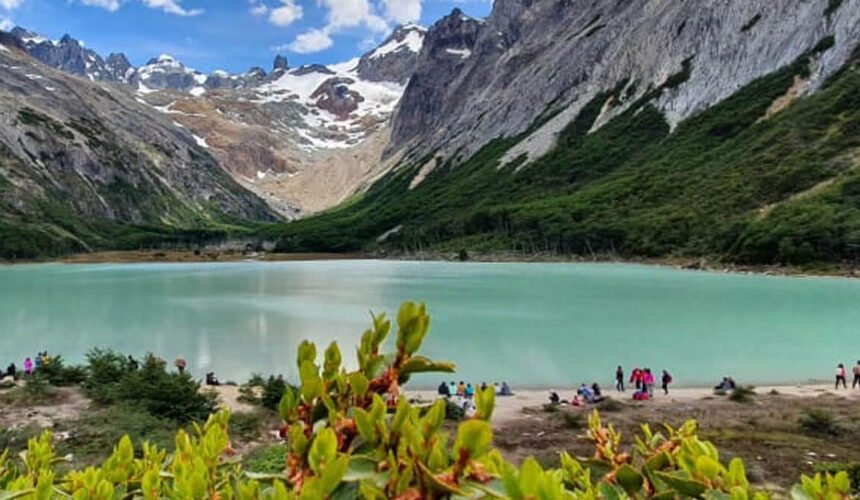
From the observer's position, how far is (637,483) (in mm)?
2223

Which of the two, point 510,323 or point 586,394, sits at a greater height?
point 510,323

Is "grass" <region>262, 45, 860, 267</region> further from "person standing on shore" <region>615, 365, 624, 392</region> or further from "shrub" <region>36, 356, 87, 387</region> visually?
"shrub" <region>36, 356, 87, 387</region>

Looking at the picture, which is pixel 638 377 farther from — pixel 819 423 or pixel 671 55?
pixel 671 55

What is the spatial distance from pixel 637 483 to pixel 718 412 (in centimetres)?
2401

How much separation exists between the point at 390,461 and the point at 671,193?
11396cm

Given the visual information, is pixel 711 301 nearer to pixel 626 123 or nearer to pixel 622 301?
pixel 622 301

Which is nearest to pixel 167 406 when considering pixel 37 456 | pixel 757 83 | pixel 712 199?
pixel 37 456

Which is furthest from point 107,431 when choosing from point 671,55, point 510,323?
point 671,55

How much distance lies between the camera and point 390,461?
5.64 ft

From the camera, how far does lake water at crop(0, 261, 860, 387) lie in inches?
1326

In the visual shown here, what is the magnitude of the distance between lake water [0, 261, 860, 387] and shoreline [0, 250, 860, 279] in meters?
5.27

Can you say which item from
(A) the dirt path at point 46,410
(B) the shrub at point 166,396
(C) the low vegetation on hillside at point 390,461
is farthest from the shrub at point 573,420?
(C) the low vegetation on hillside at point 390,461

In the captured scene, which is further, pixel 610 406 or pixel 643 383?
pixel 643 383

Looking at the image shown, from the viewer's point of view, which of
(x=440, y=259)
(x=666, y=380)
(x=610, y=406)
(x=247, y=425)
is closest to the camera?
(x=247, y=425)
